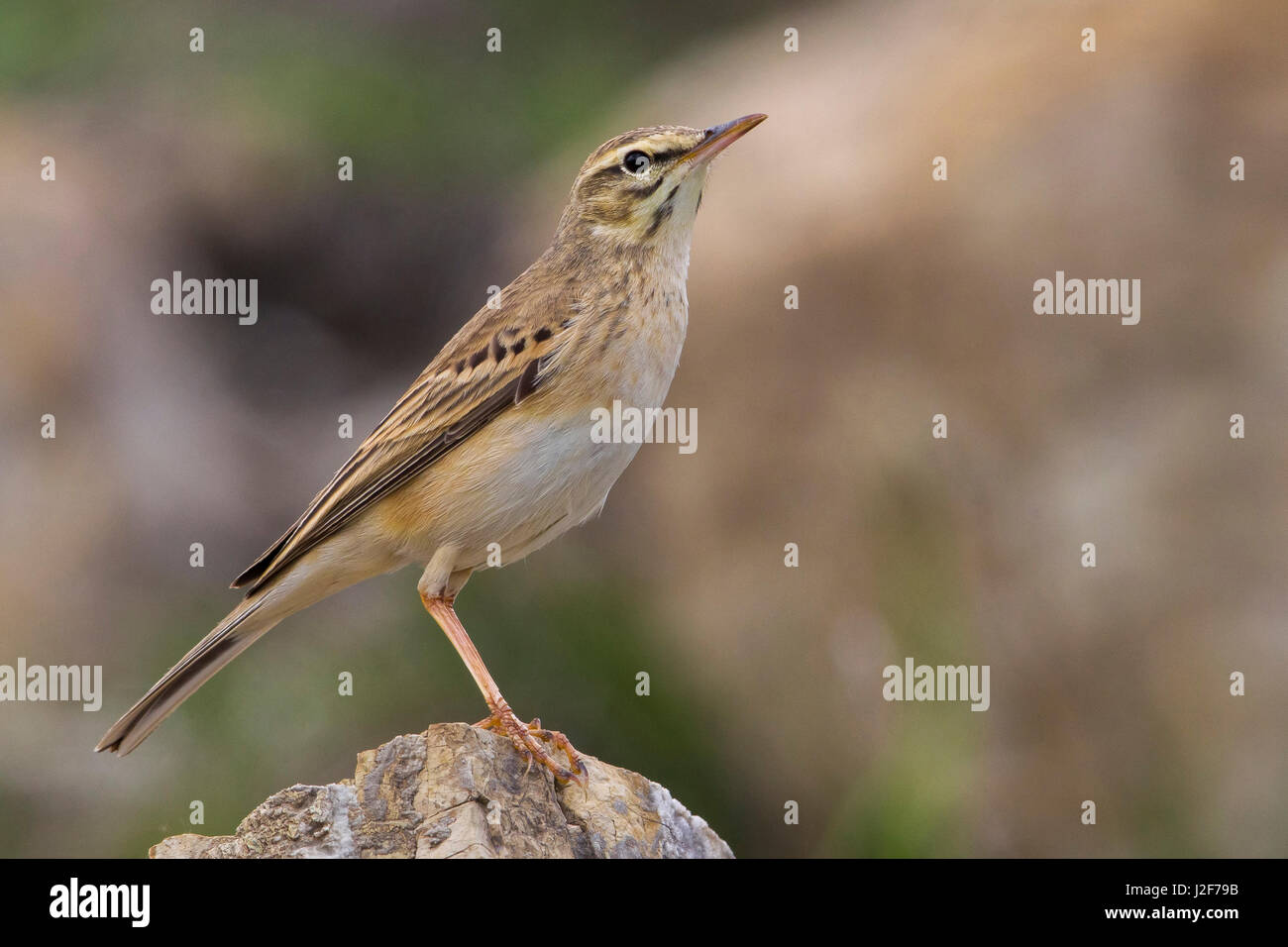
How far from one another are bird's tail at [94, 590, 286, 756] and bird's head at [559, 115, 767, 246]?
2.94 m

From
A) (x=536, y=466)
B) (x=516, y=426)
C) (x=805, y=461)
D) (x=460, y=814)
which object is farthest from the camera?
(x=805, y=461)

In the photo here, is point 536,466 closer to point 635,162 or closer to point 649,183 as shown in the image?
point 649,183

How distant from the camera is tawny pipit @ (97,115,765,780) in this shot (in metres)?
8.08

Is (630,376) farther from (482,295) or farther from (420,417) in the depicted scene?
(482,295)

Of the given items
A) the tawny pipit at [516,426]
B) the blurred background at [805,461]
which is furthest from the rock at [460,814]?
the blurred background at [805,461]

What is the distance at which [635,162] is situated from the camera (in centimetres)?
857

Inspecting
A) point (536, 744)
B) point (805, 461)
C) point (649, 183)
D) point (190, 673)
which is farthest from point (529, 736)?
point (805, 461)

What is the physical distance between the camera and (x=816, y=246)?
15.9 meters

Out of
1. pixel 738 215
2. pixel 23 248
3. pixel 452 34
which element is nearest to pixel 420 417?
pixel 738 215

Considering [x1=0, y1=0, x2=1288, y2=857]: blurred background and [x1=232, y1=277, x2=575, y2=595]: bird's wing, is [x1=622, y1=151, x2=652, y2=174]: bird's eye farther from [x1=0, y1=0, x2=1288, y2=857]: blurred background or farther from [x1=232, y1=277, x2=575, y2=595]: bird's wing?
[x1=0, y1=0, x2=1288, y2=857]: blurred background

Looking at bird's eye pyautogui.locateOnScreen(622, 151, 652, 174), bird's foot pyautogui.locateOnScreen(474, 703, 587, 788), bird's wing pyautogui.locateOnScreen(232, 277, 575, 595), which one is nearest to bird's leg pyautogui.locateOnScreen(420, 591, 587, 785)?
bird's foot pyautogui.locateOnScreen(474, 703, 587, 788)

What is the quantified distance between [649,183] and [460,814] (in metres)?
3.74

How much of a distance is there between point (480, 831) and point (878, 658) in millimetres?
7561

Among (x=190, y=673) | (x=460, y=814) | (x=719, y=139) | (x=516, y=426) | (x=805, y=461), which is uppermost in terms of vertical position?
(x=719, y=139)
